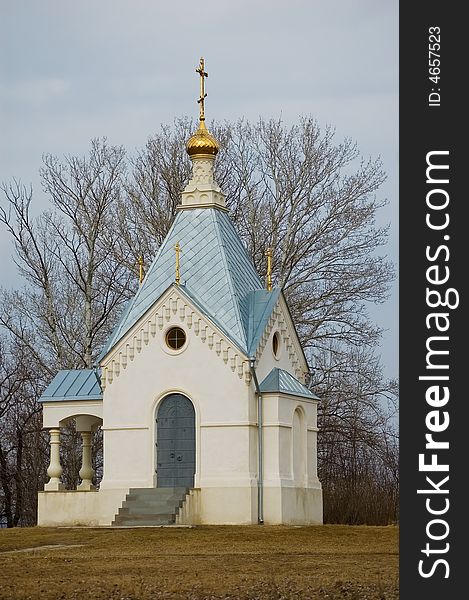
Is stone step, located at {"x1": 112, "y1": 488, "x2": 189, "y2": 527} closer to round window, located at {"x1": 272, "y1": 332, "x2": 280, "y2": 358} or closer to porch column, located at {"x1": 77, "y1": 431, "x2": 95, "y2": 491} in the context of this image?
porch column, located at {"x1": 77, "y1": 431, "x2": 95, "y2": 491}

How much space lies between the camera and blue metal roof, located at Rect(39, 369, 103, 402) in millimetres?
31609

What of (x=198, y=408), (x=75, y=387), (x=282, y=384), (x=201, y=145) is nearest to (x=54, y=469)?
(x=75, y=387)

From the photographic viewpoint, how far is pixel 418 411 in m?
13.2

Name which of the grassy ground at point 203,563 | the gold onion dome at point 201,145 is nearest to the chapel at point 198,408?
the grassy ground at point 203,563

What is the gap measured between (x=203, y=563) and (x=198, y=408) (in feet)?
33.9

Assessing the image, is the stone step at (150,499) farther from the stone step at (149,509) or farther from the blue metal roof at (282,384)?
the blue metal roof at (282,384)

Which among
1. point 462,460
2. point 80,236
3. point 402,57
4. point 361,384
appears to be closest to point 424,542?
point 462,460

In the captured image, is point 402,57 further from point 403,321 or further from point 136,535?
point 136,535

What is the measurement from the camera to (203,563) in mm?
19219

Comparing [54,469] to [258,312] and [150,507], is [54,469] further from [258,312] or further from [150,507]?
[258,312]

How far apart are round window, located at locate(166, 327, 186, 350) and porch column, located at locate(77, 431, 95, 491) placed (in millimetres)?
4552

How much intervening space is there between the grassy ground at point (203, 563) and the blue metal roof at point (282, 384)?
10.8 ft

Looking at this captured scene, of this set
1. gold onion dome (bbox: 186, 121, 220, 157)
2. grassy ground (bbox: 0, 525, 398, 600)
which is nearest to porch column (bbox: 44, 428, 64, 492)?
grassy ground (bbox: 0, 525, 398, 600)

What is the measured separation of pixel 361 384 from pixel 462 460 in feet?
82.4
